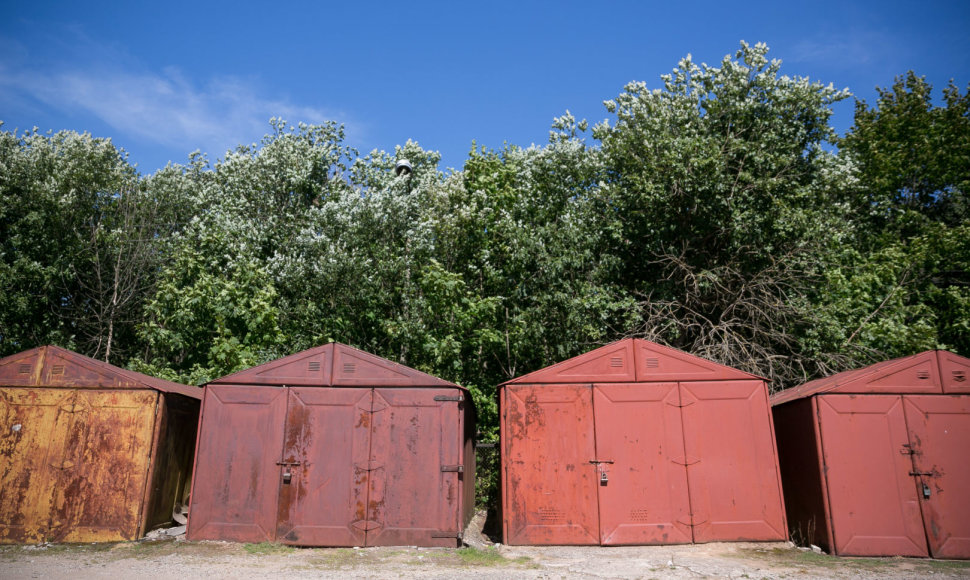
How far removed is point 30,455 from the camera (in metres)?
9.45

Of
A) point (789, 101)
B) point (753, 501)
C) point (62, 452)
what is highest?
point (789, 101)

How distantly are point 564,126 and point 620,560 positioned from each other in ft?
47.0

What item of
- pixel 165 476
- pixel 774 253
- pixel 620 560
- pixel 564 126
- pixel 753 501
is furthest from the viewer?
pixel 564 126

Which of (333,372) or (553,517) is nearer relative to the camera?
(553,517)

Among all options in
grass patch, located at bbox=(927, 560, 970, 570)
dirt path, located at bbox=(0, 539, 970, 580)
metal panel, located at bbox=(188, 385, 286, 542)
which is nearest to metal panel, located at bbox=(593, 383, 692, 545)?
dirt path, located at bbox=(0, 539, 970, 580)

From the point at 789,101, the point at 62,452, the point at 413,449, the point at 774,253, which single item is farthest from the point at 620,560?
the point at 789,101

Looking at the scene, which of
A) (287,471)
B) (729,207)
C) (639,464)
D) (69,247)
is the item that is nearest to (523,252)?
(729,207)

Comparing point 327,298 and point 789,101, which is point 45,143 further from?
point 789,101

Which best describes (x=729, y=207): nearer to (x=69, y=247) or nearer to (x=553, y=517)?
(x=553, y=517)

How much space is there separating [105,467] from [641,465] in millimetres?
8073

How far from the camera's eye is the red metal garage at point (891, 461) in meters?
8.70

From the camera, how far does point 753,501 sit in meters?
9.27

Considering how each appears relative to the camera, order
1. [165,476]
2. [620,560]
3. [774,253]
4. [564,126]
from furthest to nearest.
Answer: [564,126], [774,253], [165,476], [620,560]

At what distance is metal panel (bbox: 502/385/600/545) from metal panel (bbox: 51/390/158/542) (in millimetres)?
5530
